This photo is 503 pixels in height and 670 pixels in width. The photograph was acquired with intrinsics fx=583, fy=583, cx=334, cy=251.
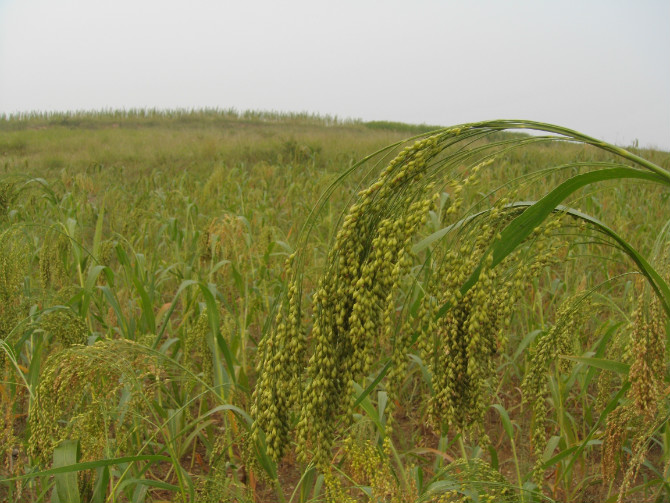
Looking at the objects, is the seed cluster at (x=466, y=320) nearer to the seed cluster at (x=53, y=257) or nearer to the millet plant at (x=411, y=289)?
the millet plant at (x=411, y=289)

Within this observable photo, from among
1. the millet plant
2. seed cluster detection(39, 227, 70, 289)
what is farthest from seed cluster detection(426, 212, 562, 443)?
seed cluster detection(39, 227, 70, 289)

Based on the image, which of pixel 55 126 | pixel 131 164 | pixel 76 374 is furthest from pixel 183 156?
pixel 76 374

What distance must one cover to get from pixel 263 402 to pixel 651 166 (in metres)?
0.88

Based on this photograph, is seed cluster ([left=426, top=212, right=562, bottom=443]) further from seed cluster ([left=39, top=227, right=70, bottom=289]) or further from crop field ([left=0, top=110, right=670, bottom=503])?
seed cluster ([left=39, top=227, right=70, bottom=289])

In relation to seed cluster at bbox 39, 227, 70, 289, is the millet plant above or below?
above

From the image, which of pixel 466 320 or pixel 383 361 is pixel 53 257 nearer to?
pixel 383 361

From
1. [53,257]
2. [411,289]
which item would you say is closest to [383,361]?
[411,289]

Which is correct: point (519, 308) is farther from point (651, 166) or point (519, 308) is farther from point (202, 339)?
point (651, 166)

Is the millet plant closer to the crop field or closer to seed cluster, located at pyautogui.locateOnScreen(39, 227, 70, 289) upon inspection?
the crop field

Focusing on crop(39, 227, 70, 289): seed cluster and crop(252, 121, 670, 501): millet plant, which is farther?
crop(39, 227, 70, 289): seed cluster

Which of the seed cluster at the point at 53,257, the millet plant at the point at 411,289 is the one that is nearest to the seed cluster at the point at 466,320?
the millet plant at the point at 411,289

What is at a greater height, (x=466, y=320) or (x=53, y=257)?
(x=466, y=320)

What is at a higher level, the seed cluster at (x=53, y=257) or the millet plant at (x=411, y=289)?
the millet plant at (x=411, y=289)

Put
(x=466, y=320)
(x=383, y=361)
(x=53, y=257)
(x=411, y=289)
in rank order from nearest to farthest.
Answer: (x=411, y=289) → (x=466, y=320) → (x=383, y=361) → (x=53, y=257)
